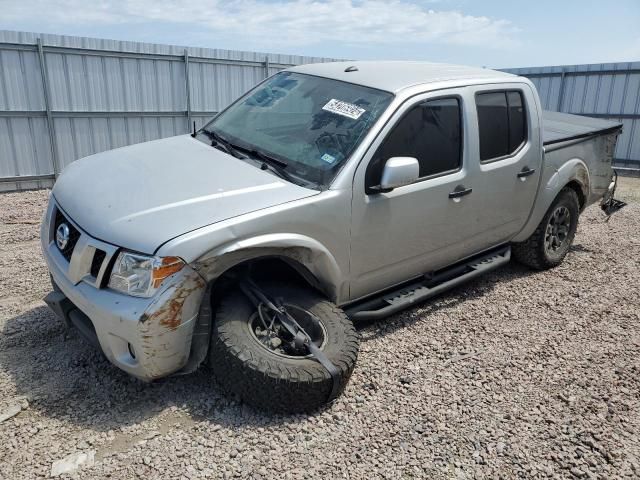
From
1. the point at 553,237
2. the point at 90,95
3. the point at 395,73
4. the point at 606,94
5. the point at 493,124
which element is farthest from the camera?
the point at 606,94

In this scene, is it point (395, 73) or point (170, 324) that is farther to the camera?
point (395, 73)

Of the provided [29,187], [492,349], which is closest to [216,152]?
[492,349]

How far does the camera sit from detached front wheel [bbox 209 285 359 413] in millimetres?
2746

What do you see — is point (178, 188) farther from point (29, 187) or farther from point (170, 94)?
point (170, 94)

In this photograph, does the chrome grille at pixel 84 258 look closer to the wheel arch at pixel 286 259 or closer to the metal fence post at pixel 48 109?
the wheel arch at pixel 286 259

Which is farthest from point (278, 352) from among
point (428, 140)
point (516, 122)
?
point (516, 122)

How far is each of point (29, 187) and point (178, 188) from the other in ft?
26.2

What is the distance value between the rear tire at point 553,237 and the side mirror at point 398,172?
239cm

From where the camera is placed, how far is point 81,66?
9.59 meters

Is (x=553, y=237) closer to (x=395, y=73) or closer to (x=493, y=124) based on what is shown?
(x=493, y=124)

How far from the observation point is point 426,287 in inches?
157

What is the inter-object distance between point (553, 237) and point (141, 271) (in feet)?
14.2

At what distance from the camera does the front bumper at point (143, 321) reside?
256 cm

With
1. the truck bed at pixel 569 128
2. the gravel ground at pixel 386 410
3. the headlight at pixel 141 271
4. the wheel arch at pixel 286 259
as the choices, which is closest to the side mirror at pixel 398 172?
the wheel arch at pixel 286 259
